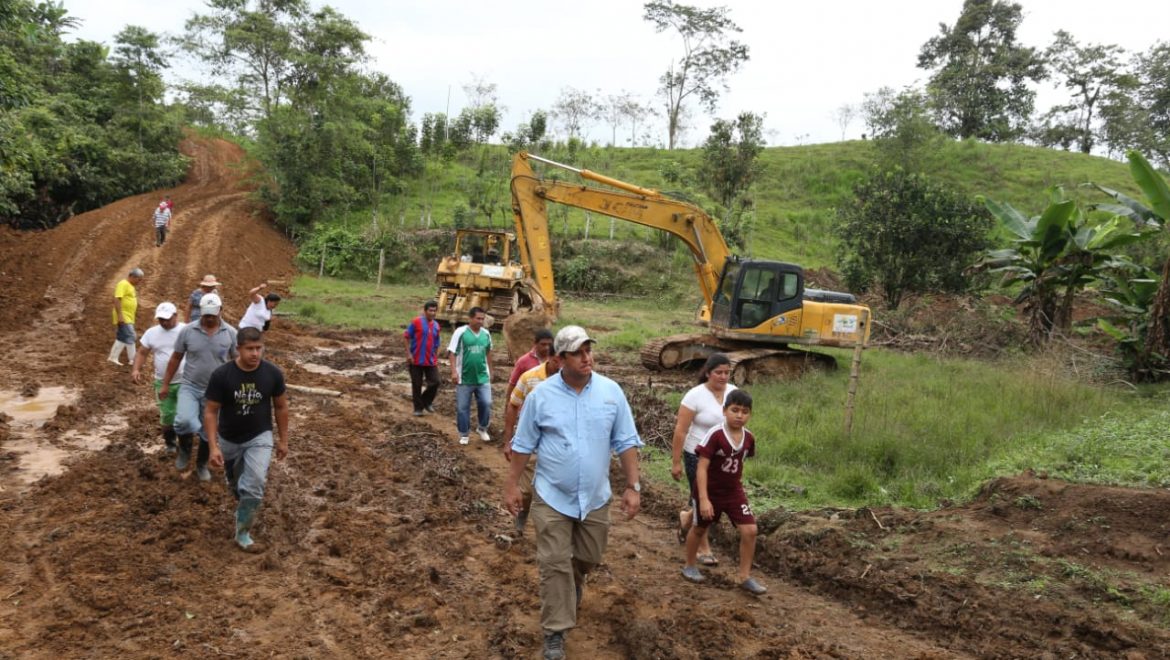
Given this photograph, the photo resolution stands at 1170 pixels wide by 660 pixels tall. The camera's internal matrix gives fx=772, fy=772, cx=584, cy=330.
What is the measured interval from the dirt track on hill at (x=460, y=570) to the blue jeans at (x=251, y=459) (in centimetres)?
49

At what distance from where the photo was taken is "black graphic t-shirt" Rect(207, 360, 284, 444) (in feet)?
17.3

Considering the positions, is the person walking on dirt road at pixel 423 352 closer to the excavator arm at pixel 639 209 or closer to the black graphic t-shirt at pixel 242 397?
the black graphic t-shirt at pixel 242 397

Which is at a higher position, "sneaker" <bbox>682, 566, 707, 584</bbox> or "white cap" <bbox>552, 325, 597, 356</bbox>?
"white cap" <bbox>552, 325, 597, 356</bbox>

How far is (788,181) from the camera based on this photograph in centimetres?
3869

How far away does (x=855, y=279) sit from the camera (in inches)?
832

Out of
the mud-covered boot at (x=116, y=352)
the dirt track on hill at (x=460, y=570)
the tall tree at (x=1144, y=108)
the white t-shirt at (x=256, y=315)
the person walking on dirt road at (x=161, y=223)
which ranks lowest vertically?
the dirt track on hill at (x=460, y=570)

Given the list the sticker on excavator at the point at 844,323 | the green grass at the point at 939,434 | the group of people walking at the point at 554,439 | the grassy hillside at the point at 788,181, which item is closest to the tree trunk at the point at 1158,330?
the green grass at the point at 939,434

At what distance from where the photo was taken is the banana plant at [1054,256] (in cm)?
1407

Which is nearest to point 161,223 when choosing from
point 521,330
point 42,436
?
point 521,330

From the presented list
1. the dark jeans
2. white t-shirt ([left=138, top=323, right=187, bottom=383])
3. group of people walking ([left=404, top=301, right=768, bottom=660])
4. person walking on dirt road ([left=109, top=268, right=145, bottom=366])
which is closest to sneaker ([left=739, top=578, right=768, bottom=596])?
group of people walking ([left=404, top=301, right=768, bottom=660])

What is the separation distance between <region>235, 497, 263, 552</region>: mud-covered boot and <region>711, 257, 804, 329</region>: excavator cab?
31.9 feet

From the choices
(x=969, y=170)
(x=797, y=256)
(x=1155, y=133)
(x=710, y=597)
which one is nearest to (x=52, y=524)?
(x=710, y=597)

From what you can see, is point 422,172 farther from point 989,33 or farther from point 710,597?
point 989,33

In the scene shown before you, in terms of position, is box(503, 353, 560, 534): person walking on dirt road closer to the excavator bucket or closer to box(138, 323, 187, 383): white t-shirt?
box(138, 323, 187, 383): white t-shirt
